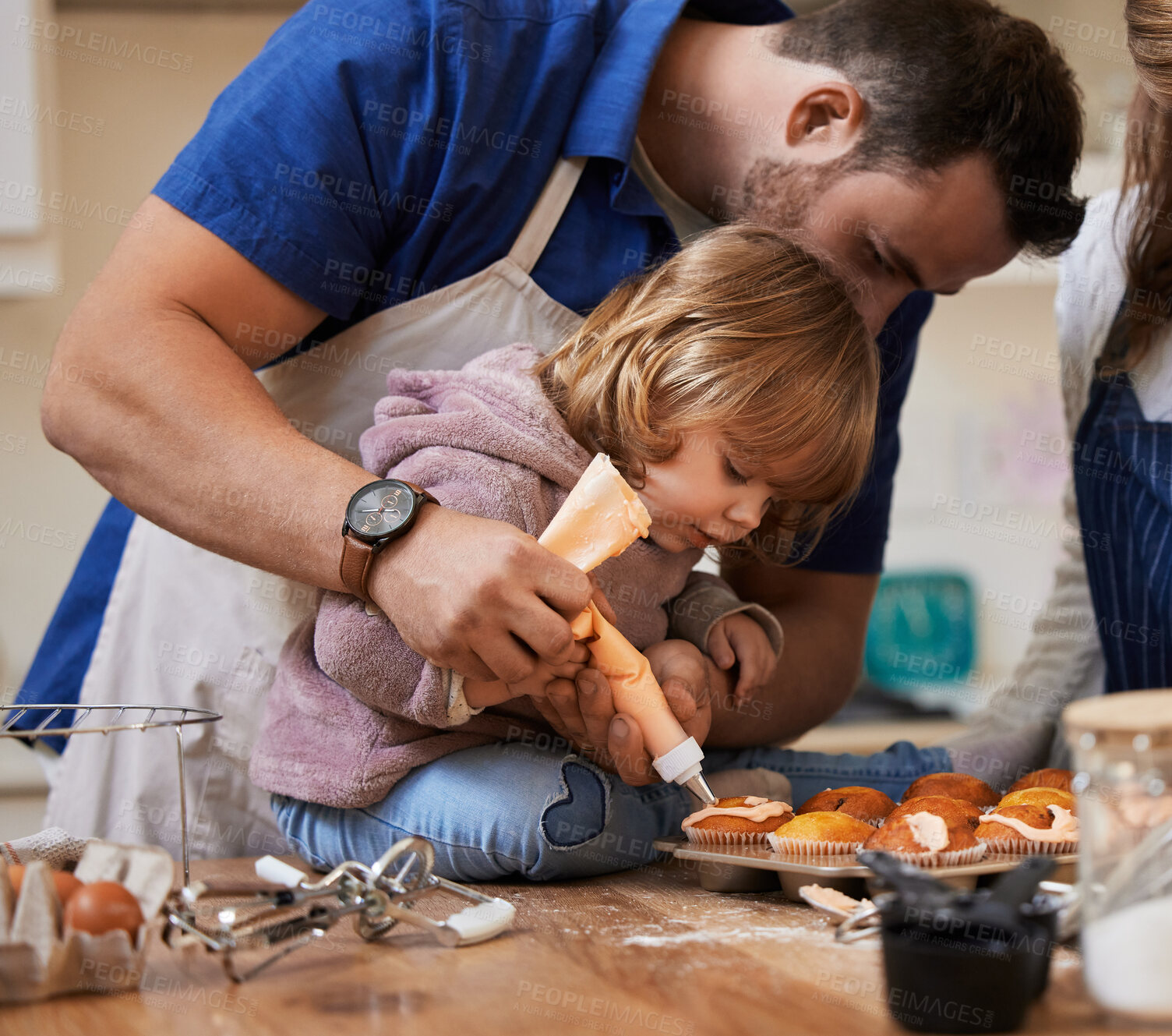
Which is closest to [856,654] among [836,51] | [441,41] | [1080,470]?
[1080,470]

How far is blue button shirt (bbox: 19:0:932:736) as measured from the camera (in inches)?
37.3

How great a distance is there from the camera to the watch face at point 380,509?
77 cm

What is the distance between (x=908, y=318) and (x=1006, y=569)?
Answer: 6.75 feet

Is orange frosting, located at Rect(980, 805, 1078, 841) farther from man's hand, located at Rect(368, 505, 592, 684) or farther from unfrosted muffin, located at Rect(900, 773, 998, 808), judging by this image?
man's hand, located at Rect(368, 505, 592, 684)

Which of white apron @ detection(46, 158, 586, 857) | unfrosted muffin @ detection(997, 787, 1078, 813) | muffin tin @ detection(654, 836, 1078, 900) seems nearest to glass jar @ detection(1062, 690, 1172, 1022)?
muffin tin @ detection(654, 836, 1078, 900)

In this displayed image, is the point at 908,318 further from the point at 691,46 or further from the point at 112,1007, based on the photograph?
the point at 112,1007

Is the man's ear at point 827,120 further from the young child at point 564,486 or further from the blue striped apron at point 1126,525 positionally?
the blue striped apron at point 1126,525

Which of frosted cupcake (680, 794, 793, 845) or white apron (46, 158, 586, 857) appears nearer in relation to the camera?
frosted cupcake (680, 794, 793, 845)

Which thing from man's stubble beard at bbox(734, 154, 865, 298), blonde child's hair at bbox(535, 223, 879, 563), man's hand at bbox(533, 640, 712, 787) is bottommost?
man's hand at bbox(533, 640, 712, 787)

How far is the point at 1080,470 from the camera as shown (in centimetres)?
133

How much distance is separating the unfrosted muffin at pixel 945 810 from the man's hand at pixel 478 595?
261 millimetres

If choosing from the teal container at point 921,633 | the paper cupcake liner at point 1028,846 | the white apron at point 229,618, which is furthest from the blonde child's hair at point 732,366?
the teal container at point 921,633

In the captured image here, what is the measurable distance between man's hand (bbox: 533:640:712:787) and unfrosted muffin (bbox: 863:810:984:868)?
0.59ft

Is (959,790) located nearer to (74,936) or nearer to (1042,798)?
(1042,798)
